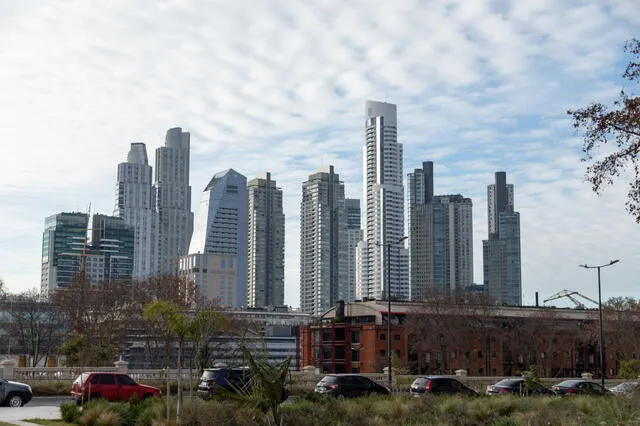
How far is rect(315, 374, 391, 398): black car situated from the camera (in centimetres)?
4198

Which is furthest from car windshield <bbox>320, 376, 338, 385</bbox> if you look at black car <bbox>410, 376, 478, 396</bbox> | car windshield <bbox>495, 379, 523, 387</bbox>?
car windshield <bbox>495, 379, 523, 387</bbox>

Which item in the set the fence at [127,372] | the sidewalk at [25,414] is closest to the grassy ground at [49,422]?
the sidewalk at [25,414]

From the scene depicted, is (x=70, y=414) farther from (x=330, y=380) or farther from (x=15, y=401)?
(x=330, y=380)

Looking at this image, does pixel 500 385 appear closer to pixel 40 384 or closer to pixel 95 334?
pixel 40 384

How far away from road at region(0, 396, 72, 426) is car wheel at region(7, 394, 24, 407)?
0.98 feet

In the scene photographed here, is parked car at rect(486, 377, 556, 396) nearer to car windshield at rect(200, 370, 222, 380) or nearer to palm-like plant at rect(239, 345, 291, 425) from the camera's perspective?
car windshield at rect(200, 370, 222, 380)

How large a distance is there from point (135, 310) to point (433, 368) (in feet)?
146

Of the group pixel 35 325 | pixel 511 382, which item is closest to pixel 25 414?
pixel 511 382

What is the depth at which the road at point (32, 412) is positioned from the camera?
29003 millimetres

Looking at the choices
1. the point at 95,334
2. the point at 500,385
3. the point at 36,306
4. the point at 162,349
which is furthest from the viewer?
the point at 36,306

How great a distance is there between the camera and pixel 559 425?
24844 mm

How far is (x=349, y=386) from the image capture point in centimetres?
4278

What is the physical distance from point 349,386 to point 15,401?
16.0 metres

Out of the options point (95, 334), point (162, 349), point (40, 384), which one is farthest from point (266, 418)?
point (162, 349)
